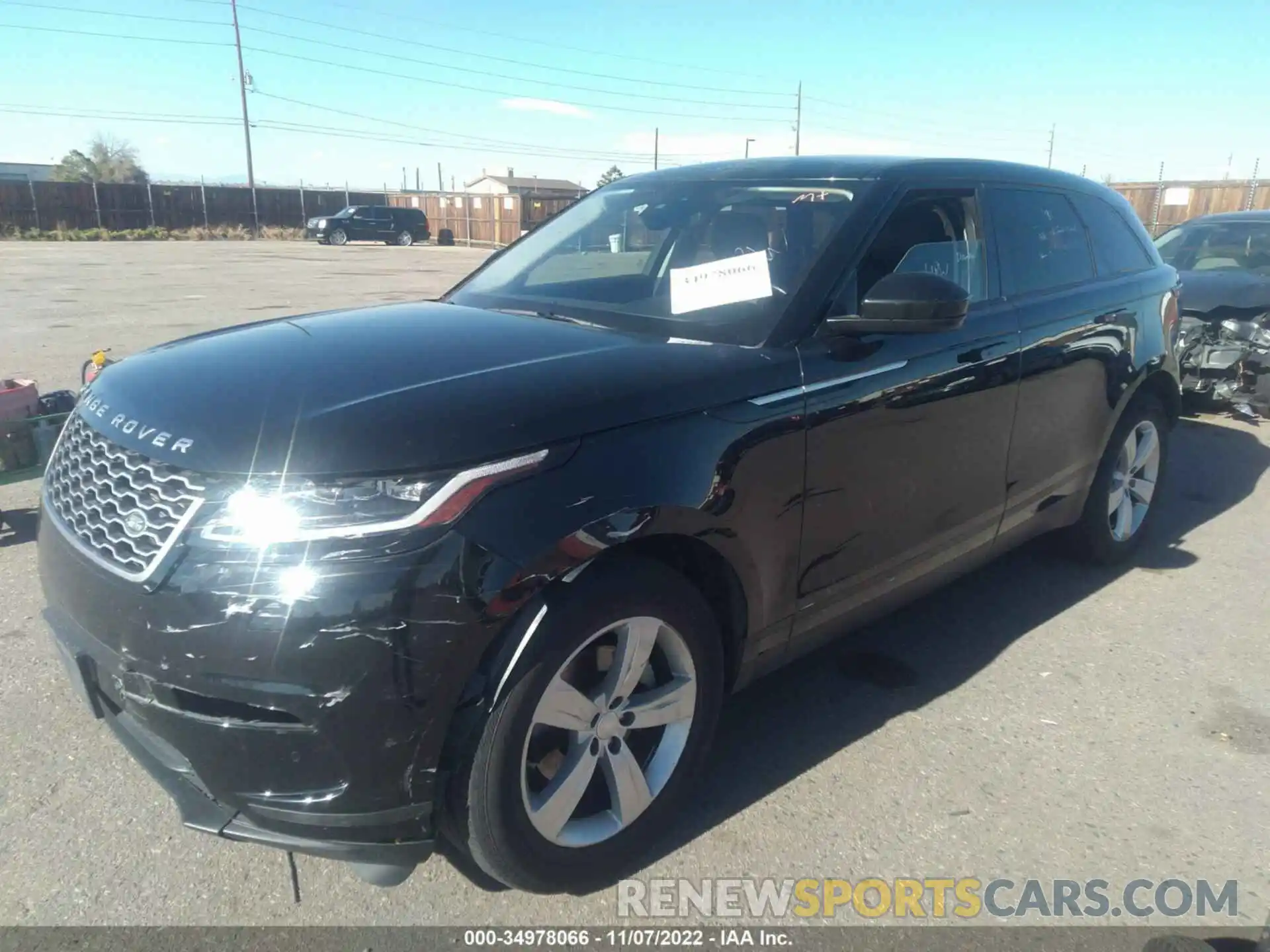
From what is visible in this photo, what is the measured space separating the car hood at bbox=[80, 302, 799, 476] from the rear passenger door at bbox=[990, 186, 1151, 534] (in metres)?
1.52

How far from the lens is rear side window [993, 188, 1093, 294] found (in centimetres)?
379

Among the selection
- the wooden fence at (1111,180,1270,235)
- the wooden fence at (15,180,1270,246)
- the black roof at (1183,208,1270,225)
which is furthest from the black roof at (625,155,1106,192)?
the wooden fence at (15,180,1270,246)

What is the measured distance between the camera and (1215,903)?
2.51 m

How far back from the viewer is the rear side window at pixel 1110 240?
4.37 metres

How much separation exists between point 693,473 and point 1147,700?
7.35 feet

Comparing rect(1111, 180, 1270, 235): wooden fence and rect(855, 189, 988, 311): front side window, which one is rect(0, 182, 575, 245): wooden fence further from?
rect(855, 189, 988, 311): front side window

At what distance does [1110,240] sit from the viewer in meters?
4.49

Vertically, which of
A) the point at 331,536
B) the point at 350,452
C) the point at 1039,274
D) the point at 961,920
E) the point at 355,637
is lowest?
the point at 961,920

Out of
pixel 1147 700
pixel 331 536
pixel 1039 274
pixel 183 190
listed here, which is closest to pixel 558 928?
pixel 331 536

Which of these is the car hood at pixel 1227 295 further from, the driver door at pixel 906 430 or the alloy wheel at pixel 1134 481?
the driver door at pixel 906 430

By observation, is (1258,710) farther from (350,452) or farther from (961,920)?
(350,452)

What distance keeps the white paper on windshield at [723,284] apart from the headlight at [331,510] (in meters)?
1.33

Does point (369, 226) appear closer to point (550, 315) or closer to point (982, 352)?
point (550, 315)

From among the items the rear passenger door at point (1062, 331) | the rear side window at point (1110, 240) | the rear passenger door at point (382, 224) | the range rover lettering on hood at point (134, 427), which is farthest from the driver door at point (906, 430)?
the rear passenger door at point (382, 224)
